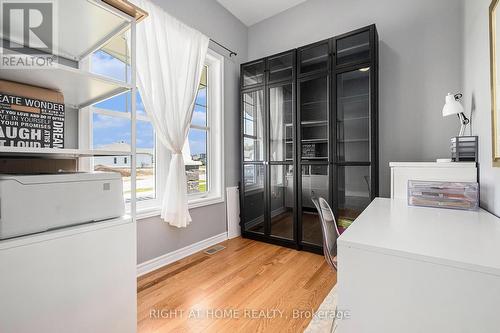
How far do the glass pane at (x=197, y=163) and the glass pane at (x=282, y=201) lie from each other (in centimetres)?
87

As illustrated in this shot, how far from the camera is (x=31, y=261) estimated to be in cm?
90

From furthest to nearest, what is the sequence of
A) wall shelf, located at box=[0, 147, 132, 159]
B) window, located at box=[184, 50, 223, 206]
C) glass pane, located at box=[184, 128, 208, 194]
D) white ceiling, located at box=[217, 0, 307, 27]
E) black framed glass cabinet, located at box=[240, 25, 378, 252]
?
white ceiling, located at box=[217, 0, 307, 27], window, located at box=[184, 50, 223, 206], glass pane, located at box=[184, 128, 208, 194], black framed glass cabinet, located at box=[240, 25, 378, 252], wall shelf, located at box=[0, 147, 132, 159]

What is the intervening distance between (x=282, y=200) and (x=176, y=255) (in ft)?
4.40

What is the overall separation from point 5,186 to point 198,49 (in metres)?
2.05

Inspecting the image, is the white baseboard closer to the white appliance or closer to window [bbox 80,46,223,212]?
window [bbox 80,46,223,212]

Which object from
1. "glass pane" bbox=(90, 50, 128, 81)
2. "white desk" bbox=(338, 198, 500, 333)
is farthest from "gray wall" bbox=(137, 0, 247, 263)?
"white desk" bbox=(338, 198, 500, 333)

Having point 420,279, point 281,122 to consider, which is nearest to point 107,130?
point 281,122

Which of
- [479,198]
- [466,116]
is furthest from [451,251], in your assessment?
[466,116]

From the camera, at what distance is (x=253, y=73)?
291 cm

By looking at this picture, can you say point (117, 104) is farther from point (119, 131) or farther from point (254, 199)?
point (254, 199)

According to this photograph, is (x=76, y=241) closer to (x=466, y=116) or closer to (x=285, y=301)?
(x=285, y=301)

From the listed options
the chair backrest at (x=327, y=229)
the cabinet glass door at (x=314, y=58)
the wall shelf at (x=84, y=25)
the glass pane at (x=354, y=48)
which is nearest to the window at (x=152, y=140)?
the wall shelf at (x=84, y=25)

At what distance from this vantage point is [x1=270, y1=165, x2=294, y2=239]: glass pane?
2.65 m

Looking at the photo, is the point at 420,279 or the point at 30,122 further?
the point at 30,122
